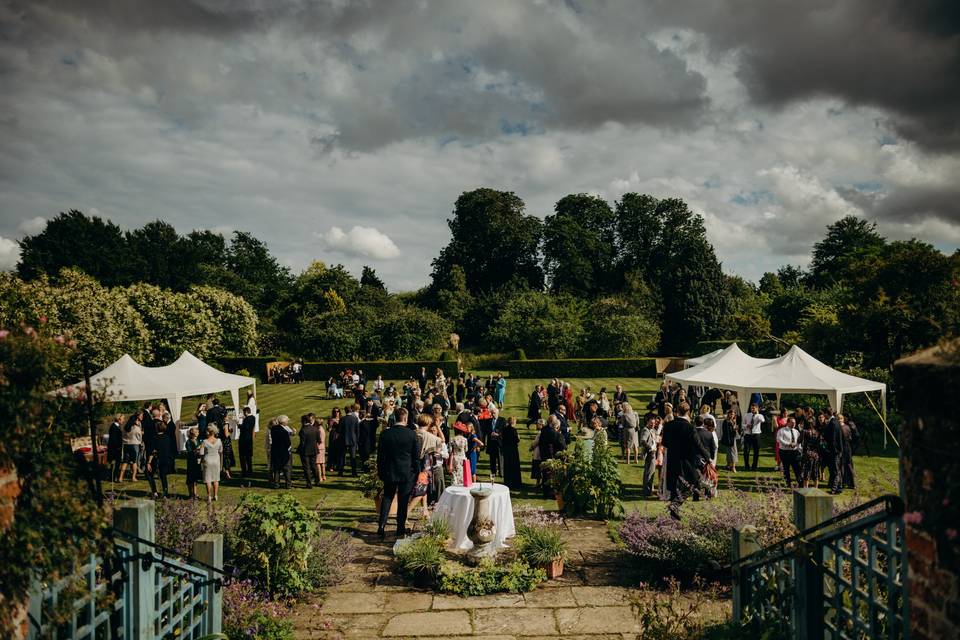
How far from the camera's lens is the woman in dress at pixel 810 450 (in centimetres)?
1102

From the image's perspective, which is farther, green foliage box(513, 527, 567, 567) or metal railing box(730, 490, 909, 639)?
green foliage box(513, 527, 567, 567)

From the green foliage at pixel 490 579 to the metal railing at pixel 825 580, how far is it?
92.4 inches

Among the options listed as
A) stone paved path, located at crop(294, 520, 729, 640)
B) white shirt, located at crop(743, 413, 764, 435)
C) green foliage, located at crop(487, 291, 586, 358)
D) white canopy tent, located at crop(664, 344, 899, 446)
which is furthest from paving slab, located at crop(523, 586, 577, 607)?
green foliage, located at crop(487, 291, 586, 358)

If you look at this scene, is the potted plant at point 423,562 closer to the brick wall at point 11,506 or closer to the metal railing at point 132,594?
the metal railing at point 132,594

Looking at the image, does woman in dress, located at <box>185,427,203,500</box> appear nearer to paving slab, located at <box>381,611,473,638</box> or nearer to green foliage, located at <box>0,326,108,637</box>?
paving slab, located at <box>381,611,473,638</box>

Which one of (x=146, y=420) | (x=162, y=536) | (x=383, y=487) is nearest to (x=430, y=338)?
(x=146, y=420)

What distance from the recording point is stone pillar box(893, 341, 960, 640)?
2434 millimetres

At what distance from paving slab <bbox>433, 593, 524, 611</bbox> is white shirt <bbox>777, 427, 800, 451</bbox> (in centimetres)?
702

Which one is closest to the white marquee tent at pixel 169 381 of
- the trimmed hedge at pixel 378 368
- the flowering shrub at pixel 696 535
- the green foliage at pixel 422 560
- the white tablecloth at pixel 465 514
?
the white tablecloth at pixel 465 514

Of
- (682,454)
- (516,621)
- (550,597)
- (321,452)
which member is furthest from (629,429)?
(516,621)

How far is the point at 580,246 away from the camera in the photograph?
60344 mm

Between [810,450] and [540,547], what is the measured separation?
6.67m

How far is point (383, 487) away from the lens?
30.1 feet

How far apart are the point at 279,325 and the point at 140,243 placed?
1893cm
